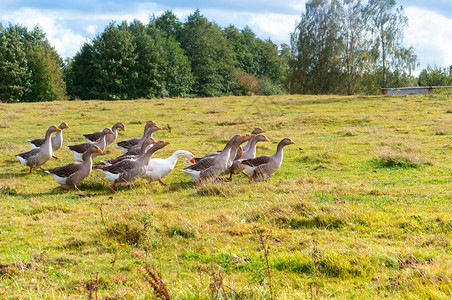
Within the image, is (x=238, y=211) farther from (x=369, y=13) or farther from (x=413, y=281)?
(x=369, y=13)

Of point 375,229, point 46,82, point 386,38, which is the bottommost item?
point 375,229

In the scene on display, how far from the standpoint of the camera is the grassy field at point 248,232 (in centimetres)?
558

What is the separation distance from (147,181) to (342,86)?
62533mm

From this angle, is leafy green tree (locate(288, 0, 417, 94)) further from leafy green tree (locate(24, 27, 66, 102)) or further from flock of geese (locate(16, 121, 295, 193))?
flock of geese (locate(16, 121, 295, 193))

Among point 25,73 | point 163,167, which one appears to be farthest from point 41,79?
point 163,167

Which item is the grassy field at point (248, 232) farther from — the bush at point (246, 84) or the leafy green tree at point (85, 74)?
the bush at point (246, 84)

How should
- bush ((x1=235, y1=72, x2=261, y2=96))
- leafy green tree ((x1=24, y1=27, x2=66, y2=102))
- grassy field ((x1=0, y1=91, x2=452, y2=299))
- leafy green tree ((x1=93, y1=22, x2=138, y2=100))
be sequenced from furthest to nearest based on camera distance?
bush ((x1=235, y1=72, x2=261, y2=96)), leafy green tree ((x1=24, y1=27, x2=66, y2=102)), leafy green tree ((x1=93, y1=22, x2=138, y2=100)), grassy field ((x1=0, y1=91, x2=452, y2=299))

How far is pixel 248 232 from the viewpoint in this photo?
7.78 metres

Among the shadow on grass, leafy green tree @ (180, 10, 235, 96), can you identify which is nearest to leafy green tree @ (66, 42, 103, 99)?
leafy green tree @ (180, 10, 235, 96)

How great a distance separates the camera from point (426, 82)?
257 ft

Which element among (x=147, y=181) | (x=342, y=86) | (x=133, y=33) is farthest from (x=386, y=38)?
(x=147, y=181)

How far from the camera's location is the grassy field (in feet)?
18.3

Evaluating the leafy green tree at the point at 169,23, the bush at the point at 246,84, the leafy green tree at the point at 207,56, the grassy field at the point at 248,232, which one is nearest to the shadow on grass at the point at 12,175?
the grassy field at the point at 248,232

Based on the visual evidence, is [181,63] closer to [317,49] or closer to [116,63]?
[116,63]
